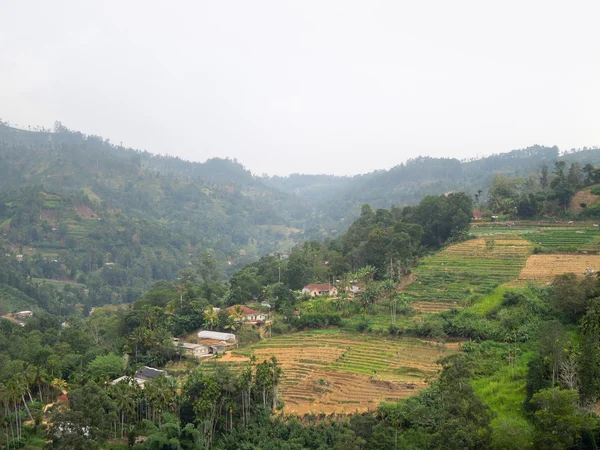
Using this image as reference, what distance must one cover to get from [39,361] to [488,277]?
3050 centimetres

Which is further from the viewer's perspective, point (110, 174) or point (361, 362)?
point (110, 174)

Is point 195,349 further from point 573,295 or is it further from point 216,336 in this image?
point 573,295

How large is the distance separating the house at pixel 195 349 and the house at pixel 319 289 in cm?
1164

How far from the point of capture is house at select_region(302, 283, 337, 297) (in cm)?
4319

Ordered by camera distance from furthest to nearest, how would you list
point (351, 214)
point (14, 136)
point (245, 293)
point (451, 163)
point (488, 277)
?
point (14, 136), point (451, 163), point (351, 214), point (245, 293), point (488, 277)

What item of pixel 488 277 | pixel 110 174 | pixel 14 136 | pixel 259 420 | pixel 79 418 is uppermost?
pixel 14 136

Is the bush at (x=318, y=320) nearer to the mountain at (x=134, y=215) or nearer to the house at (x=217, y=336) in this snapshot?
the house at (x=217, y=336)

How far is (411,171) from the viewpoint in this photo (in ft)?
559

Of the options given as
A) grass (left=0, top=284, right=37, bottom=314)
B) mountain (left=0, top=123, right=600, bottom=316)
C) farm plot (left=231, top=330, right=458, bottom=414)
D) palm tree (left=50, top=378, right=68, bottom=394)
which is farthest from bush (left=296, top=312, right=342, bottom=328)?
grass (left=0, top=284, right=37, bottom=314)

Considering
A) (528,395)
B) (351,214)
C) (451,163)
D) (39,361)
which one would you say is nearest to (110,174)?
(351,214)

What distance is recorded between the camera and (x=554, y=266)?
36781 millimetres

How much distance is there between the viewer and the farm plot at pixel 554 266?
35.4m

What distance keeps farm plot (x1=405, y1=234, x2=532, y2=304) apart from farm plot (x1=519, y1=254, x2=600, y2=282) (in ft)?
2.50

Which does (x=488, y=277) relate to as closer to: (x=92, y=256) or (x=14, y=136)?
(x=92, y=256)
